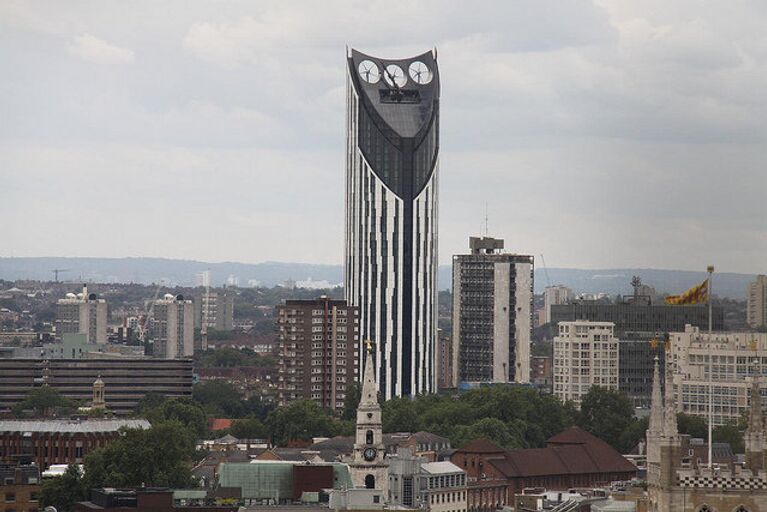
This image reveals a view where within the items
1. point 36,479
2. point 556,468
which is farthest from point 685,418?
point 36,479

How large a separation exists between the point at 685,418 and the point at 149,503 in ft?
208

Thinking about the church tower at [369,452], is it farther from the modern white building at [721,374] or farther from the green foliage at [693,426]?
the modern white building at [721,374]

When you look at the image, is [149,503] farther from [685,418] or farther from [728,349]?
[728,349]

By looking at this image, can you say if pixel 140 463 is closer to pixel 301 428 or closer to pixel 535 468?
pixel 535 468

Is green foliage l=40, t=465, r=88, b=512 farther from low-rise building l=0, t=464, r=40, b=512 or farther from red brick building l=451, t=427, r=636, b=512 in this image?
red brick building l=451, t=427, r=636, b=512

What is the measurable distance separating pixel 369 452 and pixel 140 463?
11719 mm

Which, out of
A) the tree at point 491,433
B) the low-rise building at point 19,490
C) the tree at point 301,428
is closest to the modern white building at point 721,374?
the tree at point 491,433

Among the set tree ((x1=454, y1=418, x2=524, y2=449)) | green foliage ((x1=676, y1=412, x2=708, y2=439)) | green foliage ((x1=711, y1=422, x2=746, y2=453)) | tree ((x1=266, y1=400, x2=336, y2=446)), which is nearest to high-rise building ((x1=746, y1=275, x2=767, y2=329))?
green foliage ((x1=711, y1=422, x2=746, y2=453))

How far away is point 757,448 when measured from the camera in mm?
58750

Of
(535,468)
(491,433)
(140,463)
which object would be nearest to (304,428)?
(491,433)

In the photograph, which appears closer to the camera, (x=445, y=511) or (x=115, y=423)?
(x=445, y=511)

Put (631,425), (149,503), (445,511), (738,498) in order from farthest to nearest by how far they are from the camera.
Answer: (631,425), (445,511), (149,503), (738,498)

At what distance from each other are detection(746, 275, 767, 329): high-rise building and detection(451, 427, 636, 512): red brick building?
11.9m

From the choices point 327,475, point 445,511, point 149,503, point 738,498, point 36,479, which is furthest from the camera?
point 445,511
